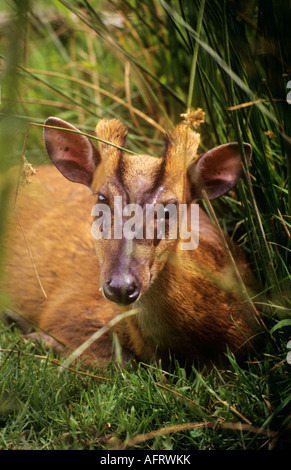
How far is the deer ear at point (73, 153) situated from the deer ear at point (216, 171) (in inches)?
19.8

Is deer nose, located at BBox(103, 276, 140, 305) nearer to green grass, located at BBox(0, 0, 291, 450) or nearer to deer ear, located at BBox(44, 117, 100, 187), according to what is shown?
green grass, located at BBox(0, 0, 291, 450)

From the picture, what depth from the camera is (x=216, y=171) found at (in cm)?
260

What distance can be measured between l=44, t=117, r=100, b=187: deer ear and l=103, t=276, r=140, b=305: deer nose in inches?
27.8

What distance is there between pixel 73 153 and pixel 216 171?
719 mm

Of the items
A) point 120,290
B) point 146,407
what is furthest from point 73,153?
point 146,407

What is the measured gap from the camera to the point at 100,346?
3.04 meters

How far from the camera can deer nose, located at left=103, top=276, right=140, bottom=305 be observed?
7.35 feet

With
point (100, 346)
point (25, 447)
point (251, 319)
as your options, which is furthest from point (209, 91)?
point (25, 447)

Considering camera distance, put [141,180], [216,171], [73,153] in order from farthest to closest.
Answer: [73,153], [216,171], [141,180]

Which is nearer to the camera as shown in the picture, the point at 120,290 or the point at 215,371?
the point at 120,290

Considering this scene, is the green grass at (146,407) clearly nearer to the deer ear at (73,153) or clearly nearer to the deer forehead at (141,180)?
the deer forehead at (141,180)

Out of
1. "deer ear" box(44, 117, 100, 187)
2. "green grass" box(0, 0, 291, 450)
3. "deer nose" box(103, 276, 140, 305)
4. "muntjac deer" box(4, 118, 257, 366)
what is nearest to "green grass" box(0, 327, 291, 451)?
Answer: "green grass" box(0, 0, 291, 450)

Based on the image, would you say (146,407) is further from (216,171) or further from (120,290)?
(216,171)

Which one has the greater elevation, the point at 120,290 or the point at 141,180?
the point at 141,180
